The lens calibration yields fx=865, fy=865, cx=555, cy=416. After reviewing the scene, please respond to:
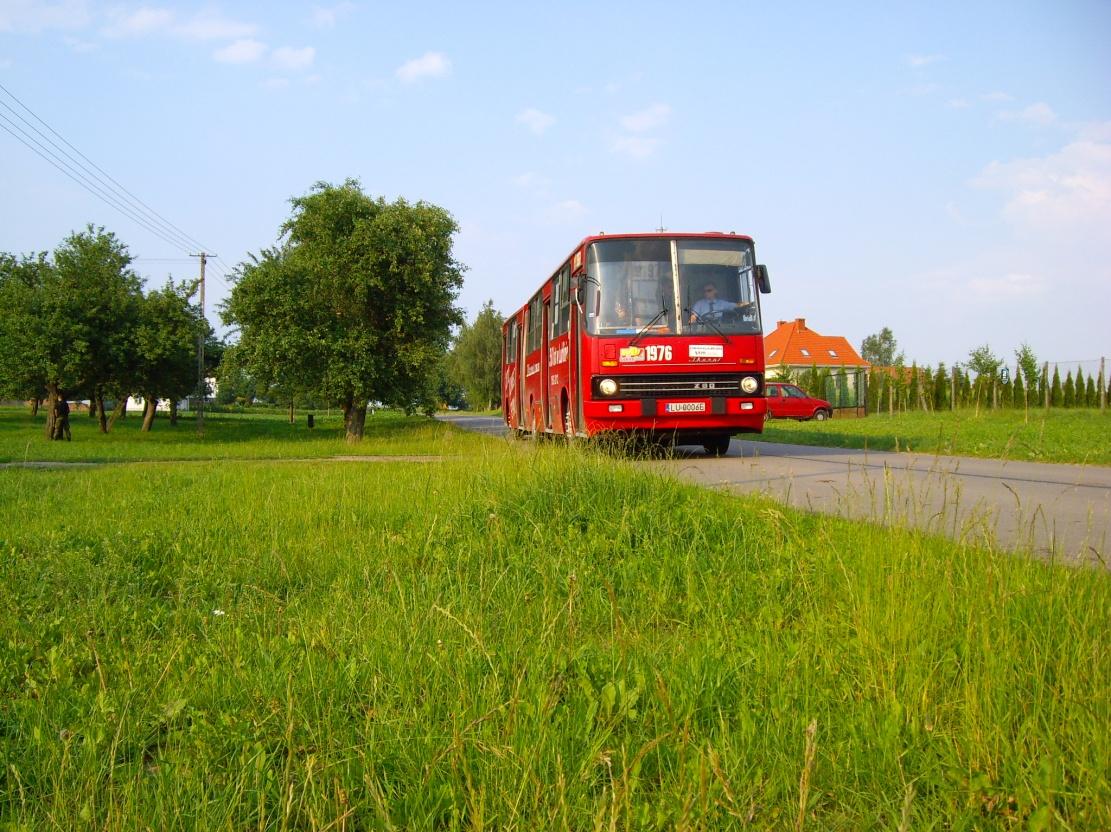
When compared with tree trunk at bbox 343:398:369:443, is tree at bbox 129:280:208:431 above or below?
above

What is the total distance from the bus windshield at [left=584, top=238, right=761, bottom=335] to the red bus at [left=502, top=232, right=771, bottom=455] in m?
0.02

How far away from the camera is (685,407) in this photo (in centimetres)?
1282

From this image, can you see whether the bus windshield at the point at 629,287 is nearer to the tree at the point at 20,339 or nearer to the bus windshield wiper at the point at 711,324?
the bus windshield wiper at the point at 711,324

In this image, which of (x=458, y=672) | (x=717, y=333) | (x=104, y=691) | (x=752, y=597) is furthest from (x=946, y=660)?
(x=717, y=333)

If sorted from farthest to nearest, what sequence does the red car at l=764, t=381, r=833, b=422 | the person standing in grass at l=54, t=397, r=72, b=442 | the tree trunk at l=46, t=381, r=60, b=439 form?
the red car at l=764, t=381, r=833, b=422 < the person standing in grass at l=54, t=397, r=72, b=442 < the tree trunk at l=46, t=381, r=60, b=439

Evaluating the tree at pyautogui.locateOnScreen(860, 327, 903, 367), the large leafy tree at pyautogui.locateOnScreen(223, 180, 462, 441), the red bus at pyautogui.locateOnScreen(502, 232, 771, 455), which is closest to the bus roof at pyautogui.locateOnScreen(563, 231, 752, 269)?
the red bus at pyautogui.locateOnScreen(502, 232, 771, 455)

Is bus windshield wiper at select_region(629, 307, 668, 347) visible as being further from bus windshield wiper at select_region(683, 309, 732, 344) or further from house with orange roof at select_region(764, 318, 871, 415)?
house with orange roof at select_region(764, 318, 871, 415)

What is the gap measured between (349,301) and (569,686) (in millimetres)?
24869

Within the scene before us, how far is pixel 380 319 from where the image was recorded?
1072 inches

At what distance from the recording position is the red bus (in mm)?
12703

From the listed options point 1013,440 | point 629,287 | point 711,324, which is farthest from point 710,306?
point 1013,440

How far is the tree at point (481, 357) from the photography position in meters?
90.7

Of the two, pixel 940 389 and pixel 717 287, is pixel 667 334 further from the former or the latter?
pixel 940 389

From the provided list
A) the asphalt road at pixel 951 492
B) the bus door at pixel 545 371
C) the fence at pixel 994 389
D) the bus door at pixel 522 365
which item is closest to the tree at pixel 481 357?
the fence at pixel 994 389
